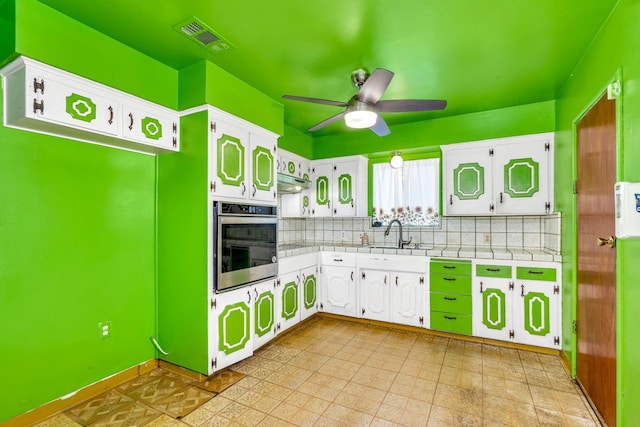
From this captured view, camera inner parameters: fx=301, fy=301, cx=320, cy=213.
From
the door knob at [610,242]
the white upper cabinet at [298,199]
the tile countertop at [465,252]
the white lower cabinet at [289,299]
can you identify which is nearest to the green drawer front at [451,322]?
the tile countertop at [465,252]

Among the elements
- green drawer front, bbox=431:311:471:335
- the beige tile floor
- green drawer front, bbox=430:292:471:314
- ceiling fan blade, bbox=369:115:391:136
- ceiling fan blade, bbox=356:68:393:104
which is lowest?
the beige tile floor

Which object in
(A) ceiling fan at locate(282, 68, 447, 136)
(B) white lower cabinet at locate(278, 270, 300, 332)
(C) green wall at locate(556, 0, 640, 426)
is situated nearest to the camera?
(C) green wall at locate(556, 0, 640, 426)

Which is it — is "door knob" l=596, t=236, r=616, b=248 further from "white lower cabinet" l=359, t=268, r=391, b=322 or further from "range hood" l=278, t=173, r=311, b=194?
"range hood" l=278, t=173, r=311, b=194

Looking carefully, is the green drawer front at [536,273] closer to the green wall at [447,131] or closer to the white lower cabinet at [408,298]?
the white lower cabinet at [408,298]

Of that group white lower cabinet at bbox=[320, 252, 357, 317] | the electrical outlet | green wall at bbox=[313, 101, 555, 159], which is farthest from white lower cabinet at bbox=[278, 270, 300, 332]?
green wall at bbox=[313, 101, 555, 159]

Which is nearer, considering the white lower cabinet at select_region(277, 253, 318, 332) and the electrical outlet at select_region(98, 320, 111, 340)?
the electrical outlet at select_region(98, 320, 111, 340)

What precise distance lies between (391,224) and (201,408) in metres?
2.89

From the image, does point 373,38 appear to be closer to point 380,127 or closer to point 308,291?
point 380,127

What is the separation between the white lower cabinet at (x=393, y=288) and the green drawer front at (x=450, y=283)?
0.35ft

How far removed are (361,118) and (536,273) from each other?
2.29 m

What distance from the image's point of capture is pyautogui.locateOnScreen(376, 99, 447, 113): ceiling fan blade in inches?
84.7

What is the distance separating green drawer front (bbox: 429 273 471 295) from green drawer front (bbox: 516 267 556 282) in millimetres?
469

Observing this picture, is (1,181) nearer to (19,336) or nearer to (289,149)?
(19,336)

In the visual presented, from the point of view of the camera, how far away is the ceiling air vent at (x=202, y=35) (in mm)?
1913
